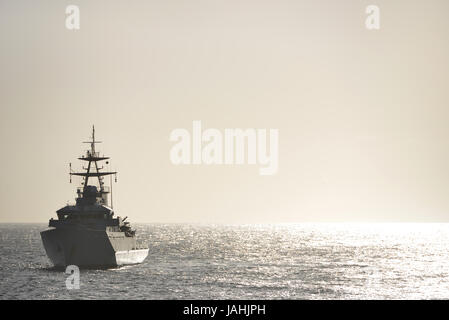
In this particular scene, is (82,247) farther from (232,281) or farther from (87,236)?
(232,281)

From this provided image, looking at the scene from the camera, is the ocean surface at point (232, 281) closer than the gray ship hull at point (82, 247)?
Yes

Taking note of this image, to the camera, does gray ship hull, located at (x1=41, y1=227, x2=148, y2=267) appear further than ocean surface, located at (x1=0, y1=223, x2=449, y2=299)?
Yes

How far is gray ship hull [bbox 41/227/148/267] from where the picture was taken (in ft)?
263

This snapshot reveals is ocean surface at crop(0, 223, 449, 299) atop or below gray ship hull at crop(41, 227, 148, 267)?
below

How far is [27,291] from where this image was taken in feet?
205

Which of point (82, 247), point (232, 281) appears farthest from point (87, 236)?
point (232, 281)

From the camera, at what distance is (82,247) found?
263 ft

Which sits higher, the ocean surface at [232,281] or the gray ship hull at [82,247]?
the gray ship hull at [82,247]

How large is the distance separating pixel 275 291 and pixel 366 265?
4107cm

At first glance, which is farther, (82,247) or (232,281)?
(82,247)

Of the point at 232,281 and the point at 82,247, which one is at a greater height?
the point at 82,247

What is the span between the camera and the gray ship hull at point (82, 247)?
80.1m
